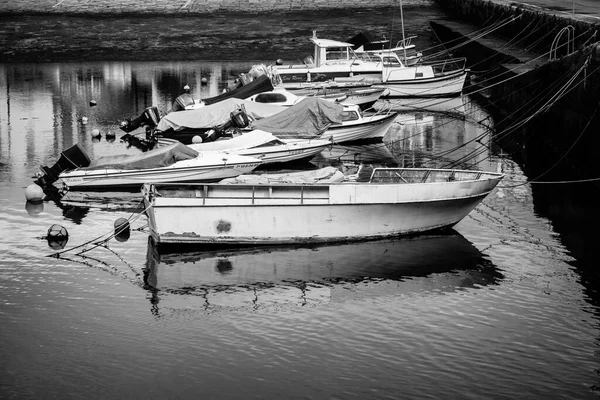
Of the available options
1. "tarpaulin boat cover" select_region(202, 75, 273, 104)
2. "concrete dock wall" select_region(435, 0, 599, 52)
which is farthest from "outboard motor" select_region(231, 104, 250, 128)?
"concrete dock wall" select_region(435, 0, 599, 52)

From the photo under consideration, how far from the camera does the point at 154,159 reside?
26.0 m

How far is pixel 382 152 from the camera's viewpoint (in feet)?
107

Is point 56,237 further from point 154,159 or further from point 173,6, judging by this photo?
point 173,6

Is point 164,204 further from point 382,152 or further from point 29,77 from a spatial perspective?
point 29,77

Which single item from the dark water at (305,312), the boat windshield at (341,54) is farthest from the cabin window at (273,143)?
the boat windshield at (341,54)

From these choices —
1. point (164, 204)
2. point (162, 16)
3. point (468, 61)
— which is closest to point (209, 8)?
point (162, 16)

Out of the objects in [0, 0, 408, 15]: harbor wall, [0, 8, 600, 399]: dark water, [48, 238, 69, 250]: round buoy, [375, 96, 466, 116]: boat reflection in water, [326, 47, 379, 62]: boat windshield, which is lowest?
[0, 8, 600, 399]: dark water

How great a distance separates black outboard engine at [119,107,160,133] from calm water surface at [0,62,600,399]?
9681 millimetres

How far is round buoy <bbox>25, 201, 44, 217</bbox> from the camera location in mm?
24484

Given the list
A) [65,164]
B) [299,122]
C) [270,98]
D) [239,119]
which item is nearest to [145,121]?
[270,98]

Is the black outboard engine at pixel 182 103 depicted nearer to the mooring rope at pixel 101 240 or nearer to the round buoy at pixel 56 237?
the mooring rope at pixel 101 240

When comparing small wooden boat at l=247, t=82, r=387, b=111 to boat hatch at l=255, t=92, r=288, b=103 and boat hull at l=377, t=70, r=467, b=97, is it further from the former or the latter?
boat hull at l=377, t=70, r=467, b=97

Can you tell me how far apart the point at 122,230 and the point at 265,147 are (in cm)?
769

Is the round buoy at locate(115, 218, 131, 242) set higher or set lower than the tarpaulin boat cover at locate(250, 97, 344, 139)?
lower
